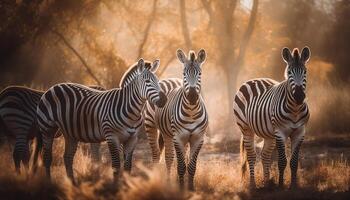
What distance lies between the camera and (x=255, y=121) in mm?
12250

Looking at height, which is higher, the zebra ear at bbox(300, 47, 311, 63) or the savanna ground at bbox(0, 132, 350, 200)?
the zebra ear at bbox(300, 47, 311, 63)

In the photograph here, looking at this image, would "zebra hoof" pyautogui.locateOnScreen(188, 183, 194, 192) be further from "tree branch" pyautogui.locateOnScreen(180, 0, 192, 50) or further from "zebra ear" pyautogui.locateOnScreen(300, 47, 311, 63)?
"tree branch" pyautogui.locateOnScreen(180, 0, 192, 50)

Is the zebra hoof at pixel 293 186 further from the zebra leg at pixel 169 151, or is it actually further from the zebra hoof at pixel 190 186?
the zebra leg at pixel 169 151

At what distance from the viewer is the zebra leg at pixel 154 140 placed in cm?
1336

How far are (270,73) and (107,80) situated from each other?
302 inches

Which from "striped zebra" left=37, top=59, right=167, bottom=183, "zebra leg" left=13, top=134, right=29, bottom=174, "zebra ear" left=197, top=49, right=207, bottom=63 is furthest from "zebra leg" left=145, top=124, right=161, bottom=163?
"zebra ear" left=197, top=49, right=207, bottom=63

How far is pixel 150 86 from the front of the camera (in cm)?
1084

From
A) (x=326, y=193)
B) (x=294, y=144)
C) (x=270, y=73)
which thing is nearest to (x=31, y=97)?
(x=294, y=144)

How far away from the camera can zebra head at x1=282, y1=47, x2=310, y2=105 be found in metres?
10.6

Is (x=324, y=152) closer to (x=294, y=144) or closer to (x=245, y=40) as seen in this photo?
(x=294, y=144)

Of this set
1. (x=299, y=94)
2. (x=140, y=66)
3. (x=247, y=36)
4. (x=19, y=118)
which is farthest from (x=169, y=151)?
(x=247, y=36)

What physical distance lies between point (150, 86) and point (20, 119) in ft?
10.9

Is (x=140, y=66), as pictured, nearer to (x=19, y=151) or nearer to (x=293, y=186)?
(x=19, y=151)

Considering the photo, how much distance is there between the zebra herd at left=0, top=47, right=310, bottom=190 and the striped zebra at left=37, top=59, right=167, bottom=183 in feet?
0.06
